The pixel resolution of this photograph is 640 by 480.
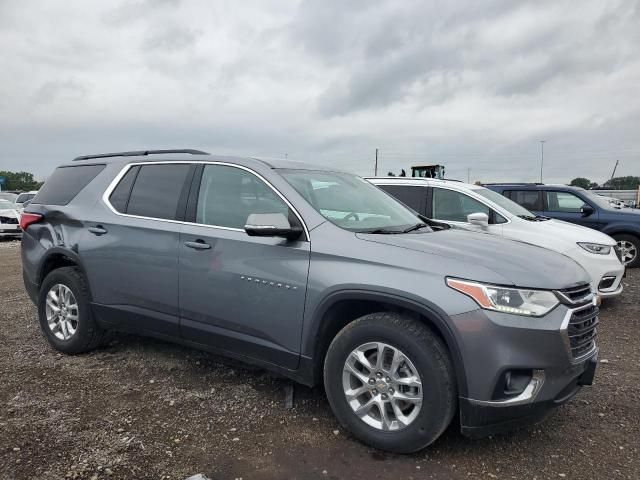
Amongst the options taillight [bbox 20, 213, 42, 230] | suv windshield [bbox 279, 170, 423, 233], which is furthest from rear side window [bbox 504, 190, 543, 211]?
taillight [bbox 20, 213, 42, 230]

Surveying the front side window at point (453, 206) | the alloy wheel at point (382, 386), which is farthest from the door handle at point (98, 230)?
the front side window at point (453, 206)

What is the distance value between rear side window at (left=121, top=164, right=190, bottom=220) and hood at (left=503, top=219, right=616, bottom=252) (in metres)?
4.34

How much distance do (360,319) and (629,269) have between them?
28.0 feet

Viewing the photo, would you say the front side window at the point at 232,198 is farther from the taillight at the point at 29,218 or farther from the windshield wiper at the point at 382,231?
the taillight at the point at 29,218

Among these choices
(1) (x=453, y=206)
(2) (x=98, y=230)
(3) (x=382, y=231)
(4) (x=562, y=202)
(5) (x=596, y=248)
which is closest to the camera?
(3) (x=382, y=231)

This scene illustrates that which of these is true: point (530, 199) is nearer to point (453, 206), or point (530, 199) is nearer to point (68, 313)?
point (453, 206)

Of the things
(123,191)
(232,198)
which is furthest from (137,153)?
(232,198)

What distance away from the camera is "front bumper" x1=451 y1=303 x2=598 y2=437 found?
8.48 ft

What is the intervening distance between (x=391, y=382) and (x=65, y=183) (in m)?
3.67

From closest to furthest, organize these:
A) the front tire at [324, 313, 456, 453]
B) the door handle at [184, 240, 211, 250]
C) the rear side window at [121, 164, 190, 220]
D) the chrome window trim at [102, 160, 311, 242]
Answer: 1. the front tire at [324, 313, 456, 453]
2. the chrome window trim at [102, 160, 311, 242]
3. the door handle at [184, 240, 211, 250]
4. the rear side window at [121, 164, 190, 220]

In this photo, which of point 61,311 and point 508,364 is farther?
point 61,311

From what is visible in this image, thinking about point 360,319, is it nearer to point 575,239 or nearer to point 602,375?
point 602,375

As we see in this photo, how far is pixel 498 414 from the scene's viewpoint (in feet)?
8.63

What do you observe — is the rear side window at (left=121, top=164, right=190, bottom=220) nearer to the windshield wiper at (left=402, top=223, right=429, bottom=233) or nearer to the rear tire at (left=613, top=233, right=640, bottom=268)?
the windshield wiper at (left=402, top=223, right=429, bottom=233)
